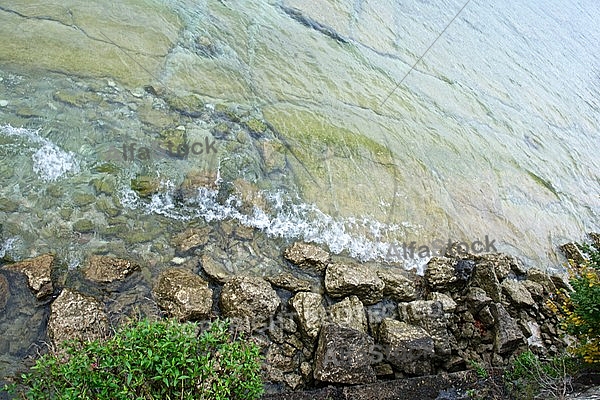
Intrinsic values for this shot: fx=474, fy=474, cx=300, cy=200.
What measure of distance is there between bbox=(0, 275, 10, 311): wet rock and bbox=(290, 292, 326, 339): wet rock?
3108 millimetres

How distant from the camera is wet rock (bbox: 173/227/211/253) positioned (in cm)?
606

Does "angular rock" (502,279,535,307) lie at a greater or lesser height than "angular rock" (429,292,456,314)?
greater

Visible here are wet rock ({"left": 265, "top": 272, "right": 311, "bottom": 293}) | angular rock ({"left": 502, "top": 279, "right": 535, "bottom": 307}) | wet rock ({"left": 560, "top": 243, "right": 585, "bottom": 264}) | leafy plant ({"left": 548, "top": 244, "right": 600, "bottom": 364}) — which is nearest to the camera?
leafy plant ({"left": 548, "top": 244, "right": 600, "bottom": 364})

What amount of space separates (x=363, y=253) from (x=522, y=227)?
3.69 metres

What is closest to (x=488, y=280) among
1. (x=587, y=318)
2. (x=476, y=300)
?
(x=476, y=300)

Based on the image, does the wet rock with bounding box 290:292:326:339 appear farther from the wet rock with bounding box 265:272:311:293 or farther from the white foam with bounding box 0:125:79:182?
the white foam with bounding box 0:125:79:182

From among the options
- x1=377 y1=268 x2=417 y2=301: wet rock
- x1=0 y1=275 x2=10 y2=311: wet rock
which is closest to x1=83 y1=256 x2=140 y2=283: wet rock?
x1=0 y1=275 x2=10 y2=311: wet rock

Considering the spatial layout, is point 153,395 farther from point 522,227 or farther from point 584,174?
point 584,174

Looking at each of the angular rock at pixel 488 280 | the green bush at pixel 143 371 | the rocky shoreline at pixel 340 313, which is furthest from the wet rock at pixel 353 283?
the green bush at pixel 143 371

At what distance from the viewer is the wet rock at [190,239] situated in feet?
19.9

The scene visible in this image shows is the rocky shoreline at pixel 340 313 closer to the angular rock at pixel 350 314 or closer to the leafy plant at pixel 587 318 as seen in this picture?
the angular rock at pixel 350 314

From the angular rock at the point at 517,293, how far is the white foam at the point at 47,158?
248 inches

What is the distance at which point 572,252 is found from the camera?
336 inches

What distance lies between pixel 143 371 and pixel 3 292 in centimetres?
259
